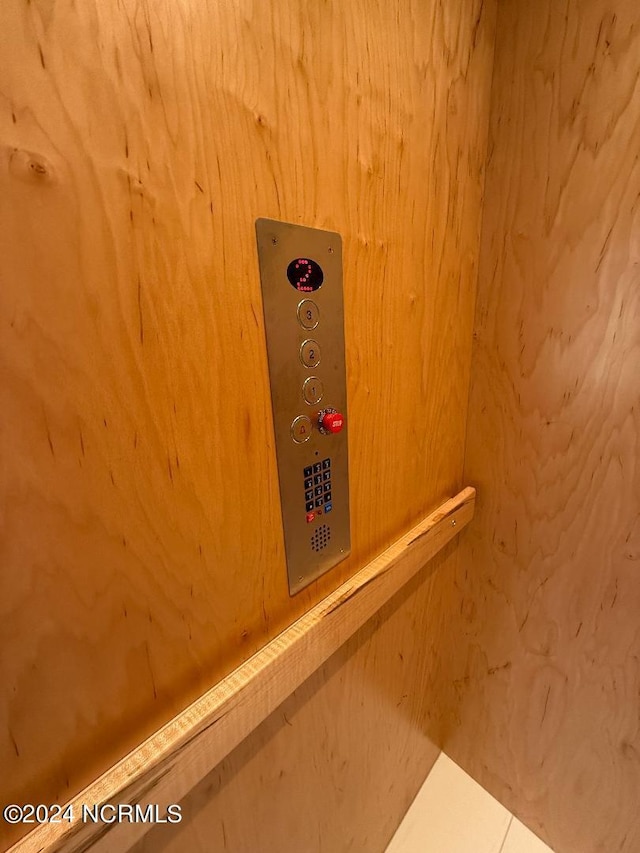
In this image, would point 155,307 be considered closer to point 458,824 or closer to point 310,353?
point 310,353

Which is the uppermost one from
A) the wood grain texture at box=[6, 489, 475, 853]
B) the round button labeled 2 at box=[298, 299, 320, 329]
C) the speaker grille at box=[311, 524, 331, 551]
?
the round button labeled 2 at box=[298, 299, 320, 329]

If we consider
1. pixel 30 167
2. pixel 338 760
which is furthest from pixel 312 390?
pixel 338 760

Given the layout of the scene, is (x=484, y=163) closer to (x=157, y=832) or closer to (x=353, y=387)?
(x=353, y=387)

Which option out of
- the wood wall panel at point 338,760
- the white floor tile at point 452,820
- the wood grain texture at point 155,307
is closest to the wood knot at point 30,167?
the wood grain texture at point 155,307

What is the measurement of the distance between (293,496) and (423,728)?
108cm

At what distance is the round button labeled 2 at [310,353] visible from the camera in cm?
51

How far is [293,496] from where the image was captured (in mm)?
542

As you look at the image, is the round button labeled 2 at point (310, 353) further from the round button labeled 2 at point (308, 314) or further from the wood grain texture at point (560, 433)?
the wood grain texture at point (560, 433)

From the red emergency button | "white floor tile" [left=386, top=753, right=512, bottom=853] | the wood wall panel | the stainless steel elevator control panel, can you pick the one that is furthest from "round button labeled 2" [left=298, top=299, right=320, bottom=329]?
"white floor tile" [left=386, top=753, right=512, bottom=853]

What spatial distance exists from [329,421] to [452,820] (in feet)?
4.61

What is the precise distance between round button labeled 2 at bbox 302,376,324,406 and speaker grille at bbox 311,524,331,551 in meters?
0.22

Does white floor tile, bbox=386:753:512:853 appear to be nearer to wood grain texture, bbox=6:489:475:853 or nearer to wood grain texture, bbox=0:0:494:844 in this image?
wood grain texture, bbox=6:489:475:853

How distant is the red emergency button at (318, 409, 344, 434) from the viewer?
54 centimetres

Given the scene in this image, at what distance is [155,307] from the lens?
36 centimetres
